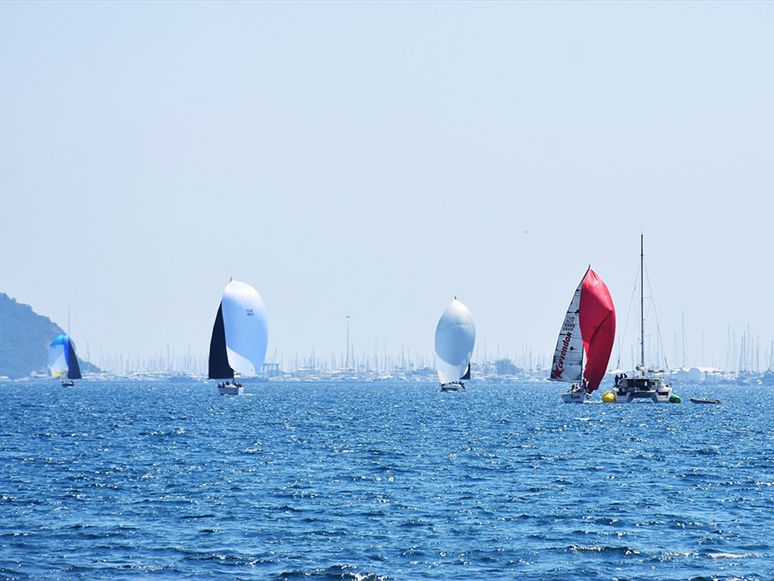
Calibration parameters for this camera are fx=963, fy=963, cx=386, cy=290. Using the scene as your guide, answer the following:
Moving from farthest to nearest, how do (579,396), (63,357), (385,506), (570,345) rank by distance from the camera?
(63,357)
(579,396)
(570,345)
(385,506)

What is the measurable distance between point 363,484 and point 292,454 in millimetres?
11322

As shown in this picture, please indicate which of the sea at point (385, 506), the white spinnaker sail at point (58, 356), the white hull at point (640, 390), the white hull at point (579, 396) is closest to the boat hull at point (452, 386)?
the white hull at point (640, 390)

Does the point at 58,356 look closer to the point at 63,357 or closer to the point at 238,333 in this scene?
the point at 63,357

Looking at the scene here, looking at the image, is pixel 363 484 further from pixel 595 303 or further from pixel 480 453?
pixel 595 303

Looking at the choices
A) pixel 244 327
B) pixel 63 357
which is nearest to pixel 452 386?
pixel 244 327

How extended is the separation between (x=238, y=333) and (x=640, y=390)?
153ft

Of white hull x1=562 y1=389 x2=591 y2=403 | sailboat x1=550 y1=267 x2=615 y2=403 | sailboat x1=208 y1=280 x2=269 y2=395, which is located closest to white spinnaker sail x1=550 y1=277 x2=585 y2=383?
sailboat x1=550 y1=267 x2=615 y2=403

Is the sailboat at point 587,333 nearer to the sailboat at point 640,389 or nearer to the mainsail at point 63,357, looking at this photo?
the sailboat at point 640,389

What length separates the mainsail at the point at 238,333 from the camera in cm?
11350

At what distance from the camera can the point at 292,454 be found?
47.5 metres

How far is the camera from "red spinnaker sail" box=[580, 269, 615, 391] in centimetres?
9181

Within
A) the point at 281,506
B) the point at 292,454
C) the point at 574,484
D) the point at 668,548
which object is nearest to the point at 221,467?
the point at 292,454

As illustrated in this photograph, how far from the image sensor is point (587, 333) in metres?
92.0

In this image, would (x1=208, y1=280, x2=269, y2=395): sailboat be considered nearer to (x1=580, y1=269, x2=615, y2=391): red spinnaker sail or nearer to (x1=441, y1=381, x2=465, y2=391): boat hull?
(x1=580, y1=269, x2=615, y2=391): red spinnaker sail
